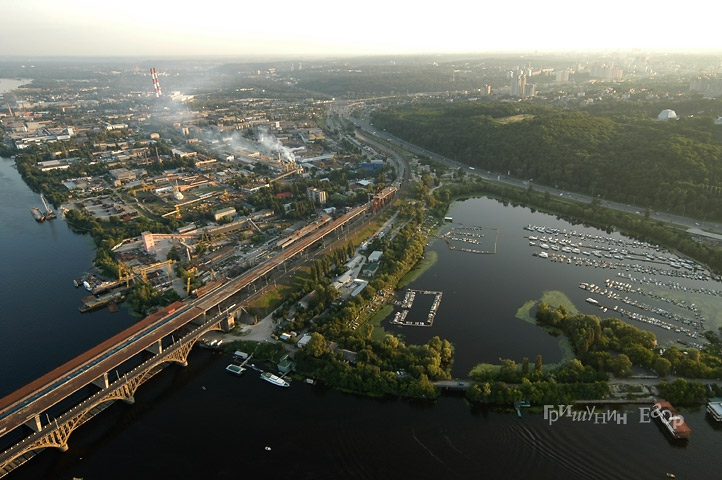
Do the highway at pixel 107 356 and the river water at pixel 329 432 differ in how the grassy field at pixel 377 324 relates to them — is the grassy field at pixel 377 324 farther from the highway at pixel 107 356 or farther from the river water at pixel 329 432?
the highway at pixel 107 356

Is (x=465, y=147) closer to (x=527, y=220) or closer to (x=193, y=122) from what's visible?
(x=527, y=220)

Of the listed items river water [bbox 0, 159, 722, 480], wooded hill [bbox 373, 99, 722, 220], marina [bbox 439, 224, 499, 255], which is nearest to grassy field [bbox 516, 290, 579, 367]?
river water [bbox 0, 159, 722, 480]

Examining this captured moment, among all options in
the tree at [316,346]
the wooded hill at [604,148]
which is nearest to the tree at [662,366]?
the tree at [316,346]

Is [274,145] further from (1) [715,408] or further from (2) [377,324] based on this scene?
(1) [715,408]

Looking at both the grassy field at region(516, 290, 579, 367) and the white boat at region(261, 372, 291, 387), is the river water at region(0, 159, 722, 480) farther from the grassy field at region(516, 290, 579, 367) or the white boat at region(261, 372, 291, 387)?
the grassy field at region(516, 290, 579, 367)

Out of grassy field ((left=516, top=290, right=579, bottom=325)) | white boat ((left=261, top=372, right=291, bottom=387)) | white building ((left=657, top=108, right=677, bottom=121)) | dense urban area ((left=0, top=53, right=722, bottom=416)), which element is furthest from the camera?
white building ((left=657, top=108, right=677, bottom=121))
